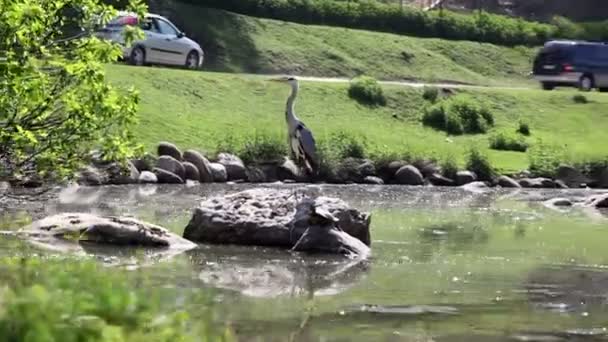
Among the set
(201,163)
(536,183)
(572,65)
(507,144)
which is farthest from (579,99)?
(201,163)

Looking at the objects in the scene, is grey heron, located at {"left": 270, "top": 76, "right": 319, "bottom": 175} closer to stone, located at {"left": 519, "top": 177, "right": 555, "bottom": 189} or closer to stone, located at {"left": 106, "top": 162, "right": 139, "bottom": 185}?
stone, located at {"left": 106, "top": 162, "right": 139, "bottom": 185}

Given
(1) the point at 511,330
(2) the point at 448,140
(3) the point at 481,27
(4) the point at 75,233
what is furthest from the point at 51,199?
(3) the point at 481,27

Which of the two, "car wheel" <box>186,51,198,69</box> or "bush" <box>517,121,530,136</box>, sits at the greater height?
"car wheel" <box>186,51,198,69</box>

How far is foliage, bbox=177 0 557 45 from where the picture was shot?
55.1 meters

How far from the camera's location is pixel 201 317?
757 cm

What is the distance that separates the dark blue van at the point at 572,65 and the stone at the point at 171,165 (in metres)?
24.1

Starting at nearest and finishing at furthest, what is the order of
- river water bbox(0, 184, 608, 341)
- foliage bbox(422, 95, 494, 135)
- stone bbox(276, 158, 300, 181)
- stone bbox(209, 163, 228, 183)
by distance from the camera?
river water bbox(0, 184, 608, 341)
stone bbox(209, 163, 228, 183)
stone bbox(276, 158, 300, 181)
foliage bbox(422, 95, 494, 135)

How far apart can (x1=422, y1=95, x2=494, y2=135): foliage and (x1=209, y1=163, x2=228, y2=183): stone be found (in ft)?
37.0

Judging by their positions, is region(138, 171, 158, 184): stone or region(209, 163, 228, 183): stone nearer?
region(138, 171, 158, 184): stone

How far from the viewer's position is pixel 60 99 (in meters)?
12.7

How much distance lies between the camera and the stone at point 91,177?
30375mm

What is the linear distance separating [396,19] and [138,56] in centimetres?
1889

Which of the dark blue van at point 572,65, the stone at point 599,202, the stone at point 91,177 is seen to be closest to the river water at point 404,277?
the stone at point 91,177

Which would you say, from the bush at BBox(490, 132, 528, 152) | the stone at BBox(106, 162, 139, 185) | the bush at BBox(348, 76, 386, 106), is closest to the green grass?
the bush at BBox(348, 76, 386, 106)
